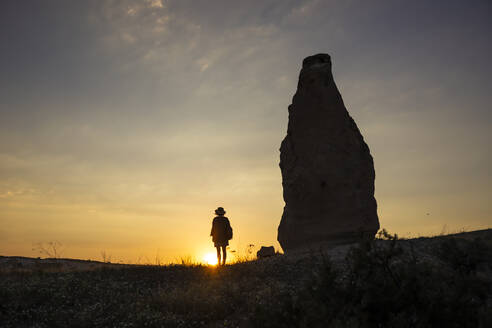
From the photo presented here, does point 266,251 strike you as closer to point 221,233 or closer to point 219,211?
point 219,211

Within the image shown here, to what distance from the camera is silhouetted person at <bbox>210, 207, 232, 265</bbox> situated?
53.9ft

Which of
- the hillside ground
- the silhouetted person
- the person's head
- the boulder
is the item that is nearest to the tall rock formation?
the hillside ground

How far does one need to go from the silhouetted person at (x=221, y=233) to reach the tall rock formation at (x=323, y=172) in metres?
2.56

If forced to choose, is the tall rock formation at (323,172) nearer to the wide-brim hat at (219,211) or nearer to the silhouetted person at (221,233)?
the silhouetted person at (221,233)

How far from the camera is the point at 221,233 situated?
1642 cm

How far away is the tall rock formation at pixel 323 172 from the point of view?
16.2m

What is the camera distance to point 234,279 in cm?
1301

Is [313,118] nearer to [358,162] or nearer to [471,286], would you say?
[358,162]

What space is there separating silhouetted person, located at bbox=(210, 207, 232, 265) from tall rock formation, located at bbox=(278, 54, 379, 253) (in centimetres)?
256

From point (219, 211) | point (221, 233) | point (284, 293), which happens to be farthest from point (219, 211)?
point (284, 293)

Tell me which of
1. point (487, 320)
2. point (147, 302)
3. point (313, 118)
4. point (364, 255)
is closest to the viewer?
point (487, 320)

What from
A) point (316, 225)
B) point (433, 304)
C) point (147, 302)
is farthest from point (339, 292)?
point (316, 225)

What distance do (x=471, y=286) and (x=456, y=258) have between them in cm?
290

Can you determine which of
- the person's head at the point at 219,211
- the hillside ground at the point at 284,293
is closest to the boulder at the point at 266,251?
the person's head at the point at 219,211
